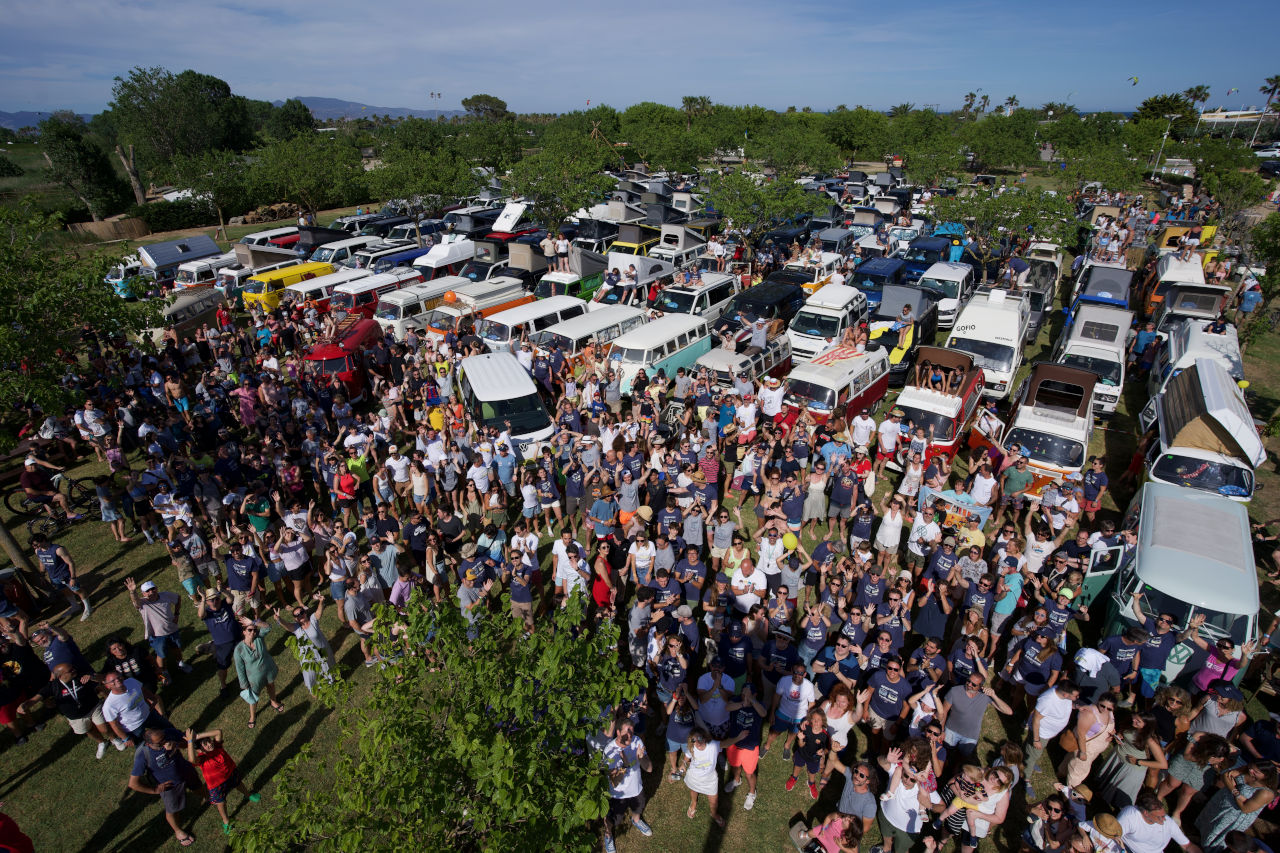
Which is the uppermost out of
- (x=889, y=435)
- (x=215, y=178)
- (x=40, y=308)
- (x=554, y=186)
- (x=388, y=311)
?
(x=215, y=178)

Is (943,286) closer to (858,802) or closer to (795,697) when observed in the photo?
(795,697)

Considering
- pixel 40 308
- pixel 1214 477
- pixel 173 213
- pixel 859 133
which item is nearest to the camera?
pixel 40 308

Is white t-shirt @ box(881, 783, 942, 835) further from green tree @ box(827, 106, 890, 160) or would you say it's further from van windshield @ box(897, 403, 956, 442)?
green tree @ box(827, 106, 890, 160)

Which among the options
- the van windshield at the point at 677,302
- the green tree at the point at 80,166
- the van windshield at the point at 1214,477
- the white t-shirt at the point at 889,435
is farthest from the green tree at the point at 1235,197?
the green tree at the point at 80,166

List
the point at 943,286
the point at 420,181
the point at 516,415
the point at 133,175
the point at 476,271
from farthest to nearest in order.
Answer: the point at 133,175
the point at 420,181
the point at 476,271
the point at 943,286
the point at 516,415

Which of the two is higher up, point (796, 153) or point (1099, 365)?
point (796, 153)

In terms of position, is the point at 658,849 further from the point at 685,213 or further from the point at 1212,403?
the point at 685,213

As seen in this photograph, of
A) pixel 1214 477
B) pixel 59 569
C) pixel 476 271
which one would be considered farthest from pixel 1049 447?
pixel 476 271

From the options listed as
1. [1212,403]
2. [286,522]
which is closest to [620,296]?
[286,522]
